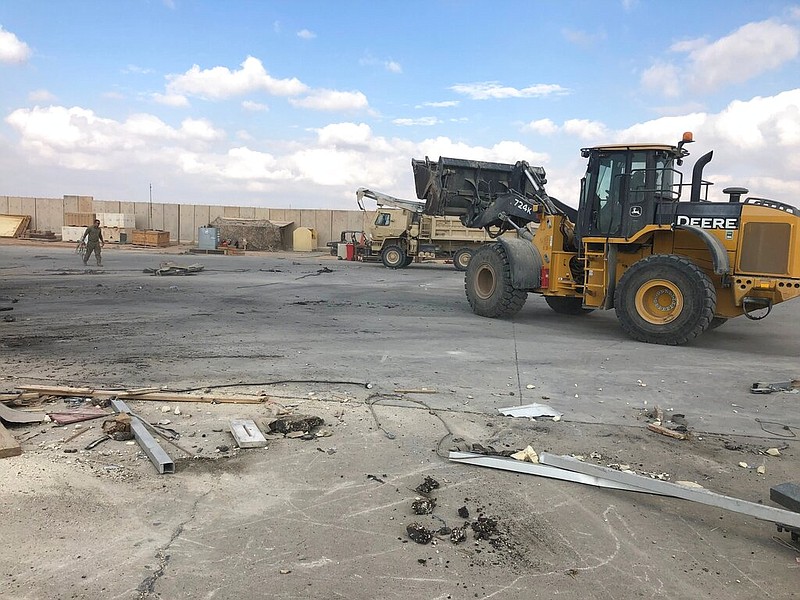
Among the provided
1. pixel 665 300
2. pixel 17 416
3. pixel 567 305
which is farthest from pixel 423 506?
pixel 567 305

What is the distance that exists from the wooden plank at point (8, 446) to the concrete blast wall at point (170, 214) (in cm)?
3896

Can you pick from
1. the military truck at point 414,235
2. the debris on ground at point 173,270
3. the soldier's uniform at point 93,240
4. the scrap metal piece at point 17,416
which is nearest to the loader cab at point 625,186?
the scrap metal piece at point 17,416

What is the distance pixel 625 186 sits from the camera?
10.8m

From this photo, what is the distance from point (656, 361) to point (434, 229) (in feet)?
61.6

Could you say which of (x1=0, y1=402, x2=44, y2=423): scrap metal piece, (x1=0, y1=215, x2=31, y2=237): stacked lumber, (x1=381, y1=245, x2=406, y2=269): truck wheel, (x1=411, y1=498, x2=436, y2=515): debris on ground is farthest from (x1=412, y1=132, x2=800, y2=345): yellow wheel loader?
(x1=0, y1=215, x2=31, y2=237): stacked lumber

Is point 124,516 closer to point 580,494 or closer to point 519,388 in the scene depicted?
point 580,494

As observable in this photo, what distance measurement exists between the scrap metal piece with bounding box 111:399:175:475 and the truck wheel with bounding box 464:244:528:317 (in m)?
8.07

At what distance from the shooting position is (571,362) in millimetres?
8789

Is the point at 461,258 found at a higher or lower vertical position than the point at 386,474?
higher

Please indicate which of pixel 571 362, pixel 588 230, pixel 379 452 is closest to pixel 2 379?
pixel 379 452

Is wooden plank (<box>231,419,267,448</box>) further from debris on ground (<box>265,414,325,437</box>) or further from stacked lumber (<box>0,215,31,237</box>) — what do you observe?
stacked lumber (<box>0,215,31,237</box>)

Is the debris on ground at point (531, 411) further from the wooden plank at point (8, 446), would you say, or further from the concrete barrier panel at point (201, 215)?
the concrete barrier panel at point (201, 215)

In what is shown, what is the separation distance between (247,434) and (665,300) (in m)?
7.52

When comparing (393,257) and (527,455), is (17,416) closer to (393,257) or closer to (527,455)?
(527,455)
